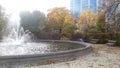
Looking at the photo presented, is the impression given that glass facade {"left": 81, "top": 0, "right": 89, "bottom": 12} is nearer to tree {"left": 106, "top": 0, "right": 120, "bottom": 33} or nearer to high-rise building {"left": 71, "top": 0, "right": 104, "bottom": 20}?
high-rise building {"left": 71, "top": 0, "right": 104, "bottom": 20}

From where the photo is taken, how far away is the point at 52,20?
98.1ft

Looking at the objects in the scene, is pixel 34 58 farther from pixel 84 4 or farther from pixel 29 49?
pixel 84 4

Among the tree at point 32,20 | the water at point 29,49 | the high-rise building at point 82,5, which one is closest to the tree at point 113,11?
the water at point 29,49

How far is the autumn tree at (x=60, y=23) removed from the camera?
2845cm

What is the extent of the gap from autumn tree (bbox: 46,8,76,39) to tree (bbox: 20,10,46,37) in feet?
5.15

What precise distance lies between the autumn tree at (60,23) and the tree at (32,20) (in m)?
1.57

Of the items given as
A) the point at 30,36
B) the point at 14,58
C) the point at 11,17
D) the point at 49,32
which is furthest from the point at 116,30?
the point at 11,17

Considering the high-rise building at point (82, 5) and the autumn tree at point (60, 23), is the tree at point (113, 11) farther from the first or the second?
the high-rise building at point (82, 5)

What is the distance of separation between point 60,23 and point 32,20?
234 inches

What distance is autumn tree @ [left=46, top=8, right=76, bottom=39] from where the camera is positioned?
1120 inches

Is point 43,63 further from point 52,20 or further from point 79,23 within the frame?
point 79,23

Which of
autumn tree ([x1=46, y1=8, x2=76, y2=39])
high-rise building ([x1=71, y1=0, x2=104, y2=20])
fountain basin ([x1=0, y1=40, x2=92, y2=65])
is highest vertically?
high-rise building ([x1=71, y1=0, x2=104, y2=20])

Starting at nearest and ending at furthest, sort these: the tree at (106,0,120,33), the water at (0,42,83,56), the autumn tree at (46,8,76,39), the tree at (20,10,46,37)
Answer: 1. the water at (0,42,83,56)
2. the tree at (106,0,120,33)
3. the autumn tree at (46,8,76,39)
4. the tree at (20,10,46,37)

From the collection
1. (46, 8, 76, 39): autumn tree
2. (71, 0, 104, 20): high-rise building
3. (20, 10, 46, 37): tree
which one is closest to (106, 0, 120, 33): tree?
(46, 8, 76, 39): autumn tree
